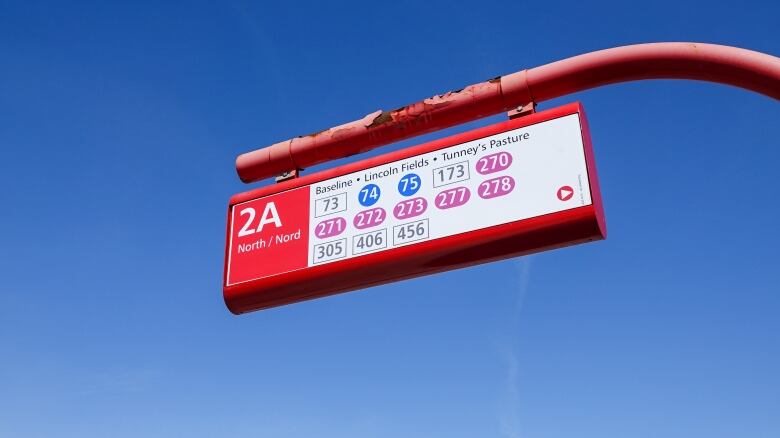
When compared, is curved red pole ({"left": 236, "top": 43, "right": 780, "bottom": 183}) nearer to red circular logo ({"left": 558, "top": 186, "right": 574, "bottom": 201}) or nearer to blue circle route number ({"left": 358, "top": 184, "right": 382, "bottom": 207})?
blue circle route number ({"left": 358, "top": 184, "right": 382, "bottom": 207})

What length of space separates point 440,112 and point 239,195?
56.8 inches

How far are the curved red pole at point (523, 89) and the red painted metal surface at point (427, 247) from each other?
21 centimetres

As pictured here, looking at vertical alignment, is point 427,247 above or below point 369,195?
below

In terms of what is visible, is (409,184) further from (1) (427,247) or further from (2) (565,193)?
(2) (565,193)

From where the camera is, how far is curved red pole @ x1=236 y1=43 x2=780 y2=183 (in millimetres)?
4102

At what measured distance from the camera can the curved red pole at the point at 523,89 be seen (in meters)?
4.10

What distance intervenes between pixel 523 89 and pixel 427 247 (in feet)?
3.66

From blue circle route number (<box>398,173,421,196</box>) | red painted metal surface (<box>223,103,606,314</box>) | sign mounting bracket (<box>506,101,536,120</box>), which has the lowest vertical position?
red painted metal surface (<box>223,103,606,314</box>)

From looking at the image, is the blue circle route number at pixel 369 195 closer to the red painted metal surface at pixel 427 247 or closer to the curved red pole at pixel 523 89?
the red painted metal surface at pixel 427 247

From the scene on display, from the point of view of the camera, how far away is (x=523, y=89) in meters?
4.73

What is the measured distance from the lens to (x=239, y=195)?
534 cm

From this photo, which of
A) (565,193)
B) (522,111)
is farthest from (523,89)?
(565,193)

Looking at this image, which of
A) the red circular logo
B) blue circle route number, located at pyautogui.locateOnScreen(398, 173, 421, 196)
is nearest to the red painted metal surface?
the red circular logo

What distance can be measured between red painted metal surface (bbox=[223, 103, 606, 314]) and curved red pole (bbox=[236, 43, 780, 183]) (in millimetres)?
213
